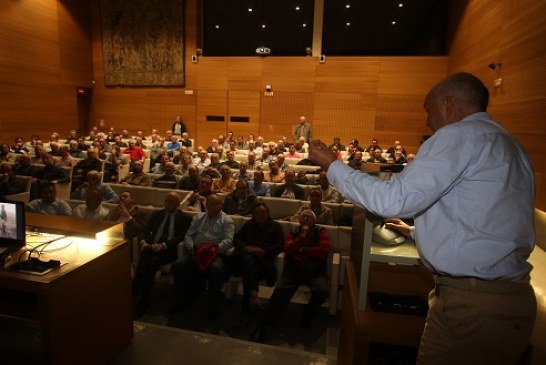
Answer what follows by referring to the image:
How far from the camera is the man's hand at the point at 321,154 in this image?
123cm

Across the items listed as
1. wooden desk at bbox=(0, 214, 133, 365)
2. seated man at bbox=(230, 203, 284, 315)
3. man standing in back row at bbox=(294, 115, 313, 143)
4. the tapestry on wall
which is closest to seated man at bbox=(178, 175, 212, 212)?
seated man at bbox=(230, 203, 284, 315)

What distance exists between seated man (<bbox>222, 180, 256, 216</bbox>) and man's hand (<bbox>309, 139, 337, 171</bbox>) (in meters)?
3.66

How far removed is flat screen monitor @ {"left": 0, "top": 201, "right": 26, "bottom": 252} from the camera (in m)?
2.25

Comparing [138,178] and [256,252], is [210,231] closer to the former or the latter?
[256,252]

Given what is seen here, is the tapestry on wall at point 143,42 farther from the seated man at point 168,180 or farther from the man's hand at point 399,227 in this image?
the man's hand at point 399,227

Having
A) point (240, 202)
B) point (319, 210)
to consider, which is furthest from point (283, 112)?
point (319, 210)

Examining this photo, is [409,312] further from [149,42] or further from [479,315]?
[149,42]

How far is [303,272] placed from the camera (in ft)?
10.8

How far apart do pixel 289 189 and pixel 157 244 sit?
256 centimetres

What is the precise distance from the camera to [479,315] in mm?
1121

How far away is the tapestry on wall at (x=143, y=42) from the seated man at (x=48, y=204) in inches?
363

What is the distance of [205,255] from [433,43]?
36.1 feet

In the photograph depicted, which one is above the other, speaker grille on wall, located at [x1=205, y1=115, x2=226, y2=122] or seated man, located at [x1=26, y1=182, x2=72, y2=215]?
speaker grille on wall, located at [x1=205, y1=115, x2=226, y2=122]

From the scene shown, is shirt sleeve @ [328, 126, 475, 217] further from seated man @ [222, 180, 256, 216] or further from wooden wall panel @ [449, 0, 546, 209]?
seated man @ [222, 180, 256, 216]
